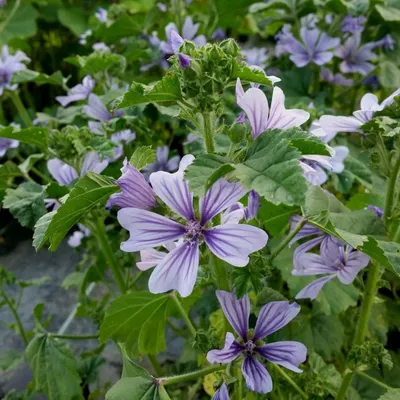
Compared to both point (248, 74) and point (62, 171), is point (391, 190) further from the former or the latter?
point (62, 171)

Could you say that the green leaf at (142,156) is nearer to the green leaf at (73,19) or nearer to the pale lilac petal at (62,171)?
the pale lilac petal at (62,171)

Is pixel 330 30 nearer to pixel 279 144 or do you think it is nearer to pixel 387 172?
pixel 387 172

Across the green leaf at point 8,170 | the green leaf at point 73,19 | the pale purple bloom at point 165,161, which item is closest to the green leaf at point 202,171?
the green leaf at point 8,170

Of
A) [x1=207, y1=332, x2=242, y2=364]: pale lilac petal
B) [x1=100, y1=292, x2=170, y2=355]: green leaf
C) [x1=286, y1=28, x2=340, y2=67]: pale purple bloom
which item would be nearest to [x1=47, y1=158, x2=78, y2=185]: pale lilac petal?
[x1=100, y1=292, x2=170, y2=355]: green leaf

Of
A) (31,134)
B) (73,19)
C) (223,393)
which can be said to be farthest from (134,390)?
(73,19)

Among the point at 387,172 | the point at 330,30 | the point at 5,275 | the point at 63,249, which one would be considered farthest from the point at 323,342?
the point at 63,249

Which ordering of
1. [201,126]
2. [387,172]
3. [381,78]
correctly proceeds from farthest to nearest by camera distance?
[381,78], [387,172], [201,126]
